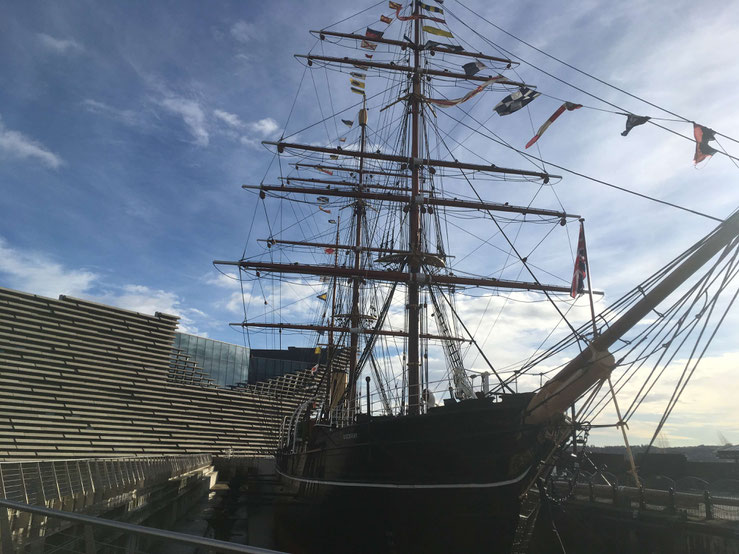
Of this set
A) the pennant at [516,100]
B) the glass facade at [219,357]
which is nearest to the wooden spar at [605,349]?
the pennant at [516,100]

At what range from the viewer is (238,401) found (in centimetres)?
3256

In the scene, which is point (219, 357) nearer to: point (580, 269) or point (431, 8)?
point (431, 8)

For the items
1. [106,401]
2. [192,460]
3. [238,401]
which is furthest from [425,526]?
[238,401]

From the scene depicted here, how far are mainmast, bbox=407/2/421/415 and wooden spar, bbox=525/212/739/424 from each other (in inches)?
160

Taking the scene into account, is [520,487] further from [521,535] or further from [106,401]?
[106,401]

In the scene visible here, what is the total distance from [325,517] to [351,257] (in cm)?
1952

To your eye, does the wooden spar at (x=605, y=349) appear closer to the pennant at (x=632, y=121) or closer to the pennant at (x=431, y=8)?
the pennant at (x=632, y=121)

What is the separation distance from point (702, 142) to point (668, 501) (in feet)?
29.4

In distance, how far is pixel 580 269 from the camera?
12.3m

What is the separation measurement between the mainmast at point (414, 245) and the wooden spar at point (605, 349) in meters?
4.06

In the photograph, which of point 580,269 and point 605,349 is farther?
point 580,269

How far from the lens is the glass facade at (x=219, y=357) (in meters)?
35.2

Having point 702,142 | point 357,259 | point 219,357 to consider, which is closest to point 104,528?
point 702,142

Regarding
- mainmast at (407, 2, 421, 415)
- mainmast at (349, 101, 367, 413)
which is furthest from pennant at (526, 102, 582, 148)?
mainmast at (349, 101, 367, 413)
